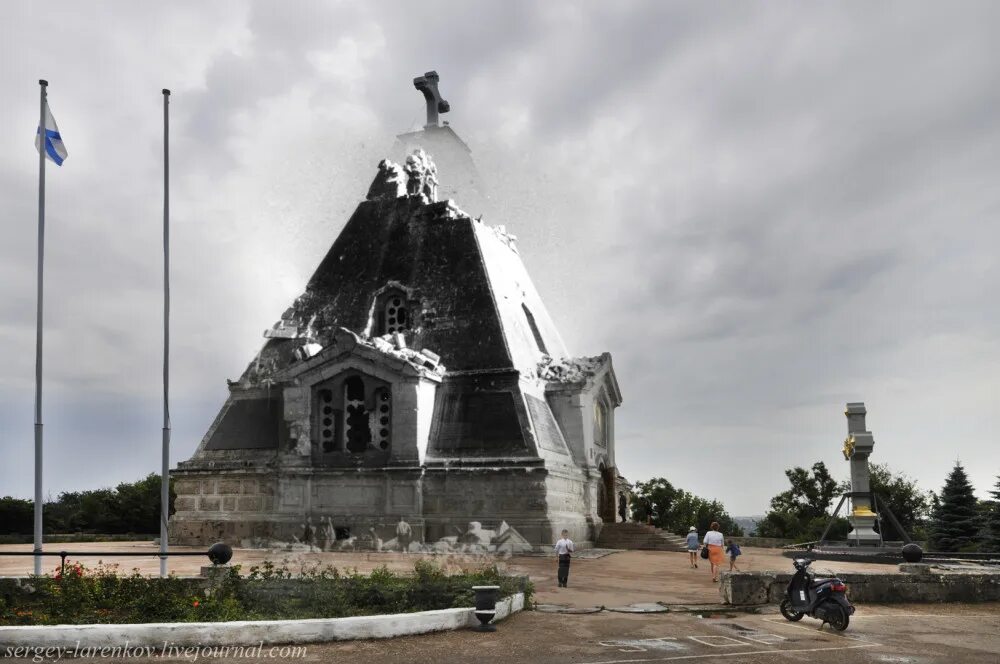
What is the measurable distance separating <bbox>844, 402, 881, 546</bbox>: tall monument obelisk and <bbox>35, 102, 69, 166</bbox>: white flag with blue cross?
26.0 meters

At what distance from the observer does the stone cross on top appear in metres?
44.2

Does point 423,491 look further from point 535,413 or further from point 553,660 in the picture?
point 553,660

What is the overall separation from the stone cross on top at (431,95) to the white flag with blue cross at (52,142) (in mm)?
25207

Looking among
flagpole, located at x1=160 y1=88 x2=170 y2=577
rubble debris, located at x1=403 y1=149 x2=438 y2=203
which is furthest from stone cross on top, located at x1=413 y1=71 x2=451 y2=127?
flagpole, located at x1=160 y1=88 x2=170 y2=577

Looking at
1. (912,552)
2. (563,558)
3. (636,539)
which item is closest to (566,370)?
(636,539)

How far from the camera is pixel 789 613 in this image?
602 inches

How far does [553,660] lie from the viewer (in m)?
11.4

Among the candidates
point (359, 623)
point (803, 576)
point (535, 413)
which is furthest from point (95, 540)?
point (803, 576)

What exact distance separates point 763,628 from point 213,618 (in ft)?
28.3

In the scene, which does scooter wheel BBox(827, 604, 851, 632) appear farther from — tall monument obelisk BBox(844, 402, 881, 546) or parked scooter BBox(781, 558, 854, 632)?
tall monument obelisk BBox(844, 402, 881, 546)

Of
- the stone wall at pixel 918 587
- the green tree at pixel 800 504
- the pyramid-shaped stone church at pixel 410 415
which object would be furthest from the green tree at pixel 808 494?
the stone wall at pixel 918 587

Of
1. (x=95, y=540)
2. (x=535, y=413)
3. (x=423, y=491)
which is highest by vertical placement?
(x=535, y=413)

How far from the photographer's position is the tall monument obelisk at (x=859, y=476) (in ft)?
101

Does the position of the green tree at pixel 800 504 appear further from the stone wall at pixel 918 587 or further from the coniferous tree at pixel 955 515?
the stone wall at pixel 918 587
